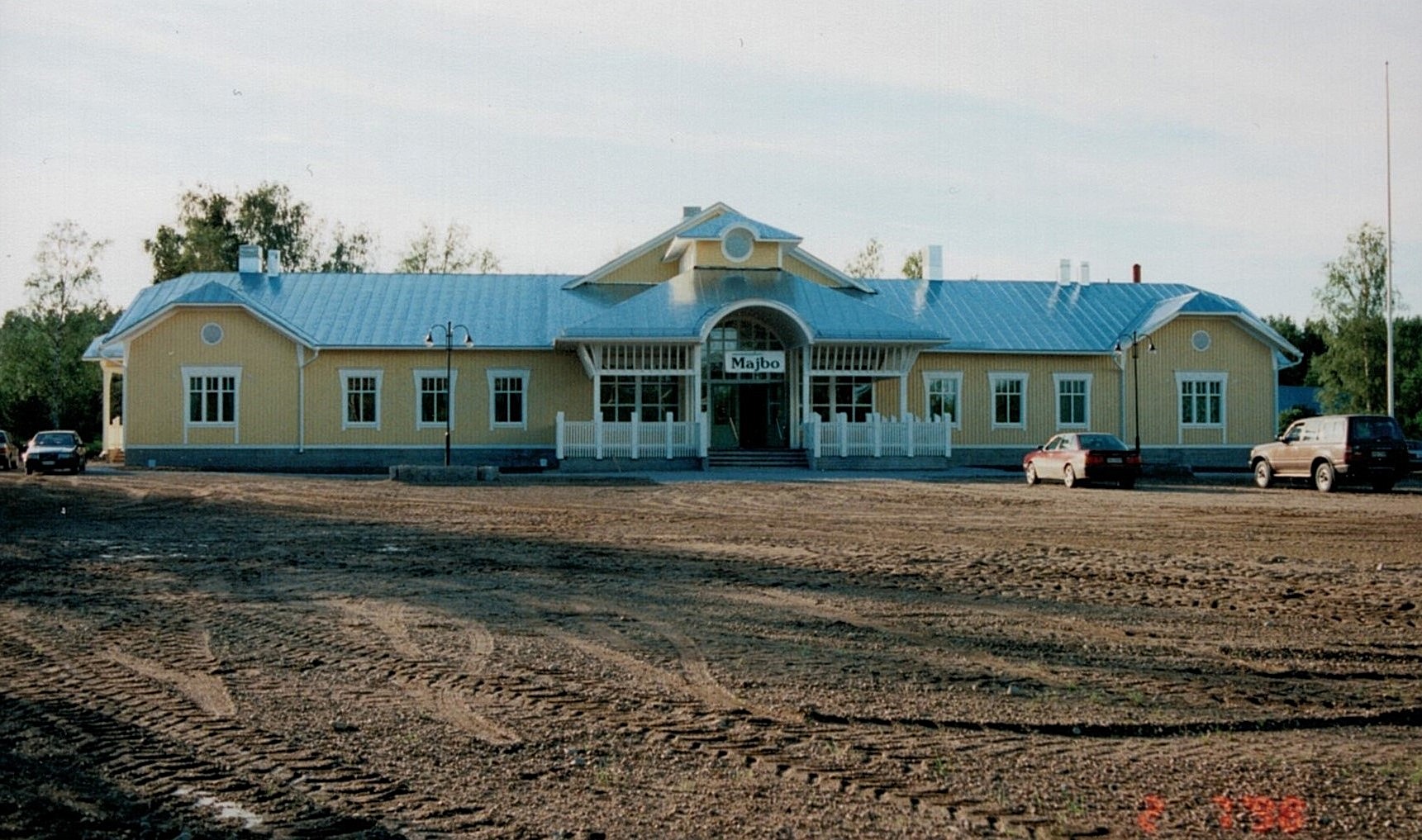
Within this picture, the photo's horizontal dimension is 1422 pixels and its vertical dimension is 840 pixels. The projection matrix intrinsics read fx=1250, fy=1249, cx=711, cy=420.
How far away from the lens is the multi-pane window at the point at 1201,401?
1626 inches

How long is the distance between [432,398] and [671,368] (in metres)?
7.78

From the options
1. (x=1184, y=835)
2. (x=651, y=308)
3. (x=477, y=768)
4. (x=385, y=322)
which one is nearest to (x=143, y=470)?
(x=385, y=322)

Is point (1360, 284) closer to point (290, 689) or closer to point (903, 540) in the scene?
point (903, 540)

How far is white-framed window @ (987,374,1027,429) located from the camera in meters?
40.8

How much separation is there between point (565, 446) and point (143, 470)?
476 inches

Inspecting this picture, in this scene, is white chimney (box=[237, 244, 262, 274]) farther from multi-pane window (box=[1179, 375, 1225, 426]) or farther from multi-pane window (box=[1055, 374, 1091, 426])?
multi-pane window (box=[1179, 375, 1225, 426])

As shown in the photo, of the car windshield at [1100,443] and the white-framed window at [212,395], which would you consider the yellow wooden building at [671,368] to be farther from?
the car windshield at [1100,443]

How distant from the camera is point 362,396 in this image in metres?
38.6

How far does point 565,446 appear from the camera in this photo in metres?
36.2

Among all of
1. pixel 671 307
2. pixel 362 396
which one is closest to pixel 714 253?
pixel 671 307

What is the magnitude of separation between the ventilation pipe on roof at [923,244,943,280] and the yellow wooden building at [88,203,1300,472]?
3052mm

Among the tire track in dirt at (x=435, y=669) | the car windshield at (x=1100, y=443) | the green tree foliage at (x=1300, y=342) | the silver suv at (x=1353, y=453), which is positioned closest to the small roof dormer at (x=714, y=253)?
the car windshield at (x=1100, y=443)

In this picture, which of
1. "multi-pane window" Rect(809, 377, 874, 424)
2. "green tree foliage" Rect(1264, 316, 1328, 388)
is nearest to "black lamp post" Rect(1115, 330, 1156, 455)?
"multi-pane window" Rect(809, 377, 874, 424)
